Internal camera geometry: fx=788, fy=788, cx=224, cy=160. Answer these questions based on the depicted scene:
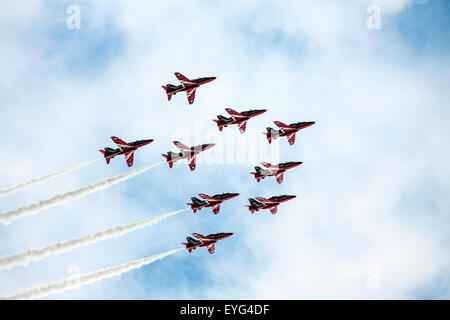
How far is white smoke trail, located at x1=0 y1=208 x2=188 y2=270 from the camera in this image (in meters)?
176

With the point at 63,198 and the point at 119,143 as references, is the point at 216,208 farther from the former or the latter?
the point at 63,198

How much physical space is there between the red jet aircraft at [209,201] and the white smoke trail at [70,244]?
21.7 feet

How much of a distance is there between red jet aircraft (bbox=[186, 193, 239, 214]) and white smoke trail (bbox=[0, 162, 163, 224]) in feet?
43.8

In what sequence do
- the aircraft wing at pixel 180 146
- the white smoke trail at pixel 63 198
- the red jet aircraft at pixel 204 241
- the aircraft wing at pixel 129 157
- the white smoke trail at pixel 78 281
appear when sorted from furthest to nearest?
the aircraft wing at pixel 180 146
the aircraft wing at pixel 129 157
the red jet aircraft at pixel 204 241
the white smoke trail at pixel 63 198
the white smoke trail at pixel 78 281

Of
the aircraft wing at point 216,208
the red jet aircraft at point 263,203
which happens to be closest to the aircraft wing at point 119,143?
the aircraft wing at point 216,208

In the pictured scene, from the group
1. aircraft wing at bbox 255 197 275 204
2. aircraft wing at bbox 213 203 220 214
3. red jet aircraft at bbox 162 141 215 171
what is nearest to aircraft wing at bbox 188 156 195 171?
red jet aircraft at bbox 162 141 215 171

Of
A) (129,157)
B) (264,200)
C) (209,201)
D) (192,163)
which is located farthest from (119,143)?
(264,200)

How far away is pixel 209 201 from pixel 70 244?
35625mm

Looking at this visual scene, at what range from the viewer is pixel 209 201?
195 metres

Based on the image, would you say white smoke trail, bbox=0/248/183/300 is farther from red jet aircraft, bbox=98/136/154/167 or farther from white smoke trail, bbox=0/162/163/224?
red jet aircraft, bbox=98/136/154/167

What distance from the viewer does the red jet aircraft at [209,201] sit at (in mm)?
194625

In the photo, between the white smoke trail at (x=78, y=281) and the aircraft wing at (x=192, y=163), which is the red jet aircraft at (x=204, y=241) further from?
the aircraft wing at (x=192, y=163)

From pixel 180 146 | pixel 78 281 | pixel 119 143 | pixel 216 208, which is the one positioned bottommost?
pixel 78 281
